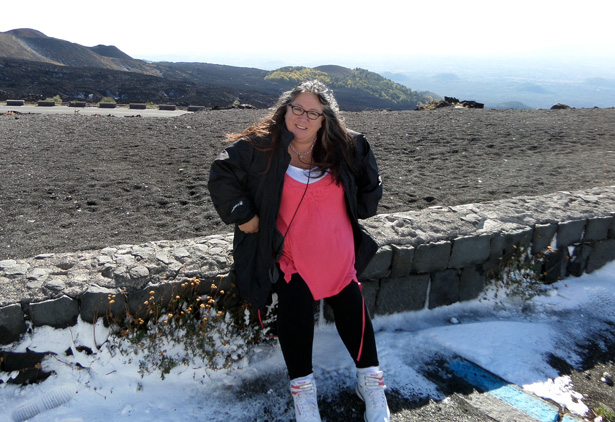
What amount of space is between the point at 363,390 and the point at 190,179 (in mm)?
3724

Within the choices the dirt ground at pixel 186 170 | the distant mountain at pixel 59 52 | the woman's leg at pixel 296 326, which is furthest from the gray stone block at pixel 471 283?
the distant mountain at pixel 59 52

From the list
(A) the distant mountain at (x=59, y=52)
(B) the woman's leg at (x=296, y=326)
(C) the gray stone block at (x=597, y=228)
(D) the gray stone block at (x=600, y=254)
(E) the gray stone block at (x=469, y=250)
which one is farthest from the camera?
(A) the distant mountain at (x=59, y=52)

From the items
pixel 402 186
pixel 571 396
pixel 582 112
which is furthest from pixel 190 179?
pixel 582 112

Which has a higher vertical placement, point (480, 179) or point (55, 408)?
point (480, 179)

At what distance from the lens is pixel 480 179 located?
238 inches

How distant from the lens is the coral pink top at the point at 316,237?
2.65 metres

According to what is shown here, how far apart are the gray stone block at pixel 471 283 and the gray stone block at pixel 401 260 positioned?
58cm

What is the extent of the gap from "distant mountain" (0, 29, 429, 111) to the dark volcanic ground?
17.9 metres

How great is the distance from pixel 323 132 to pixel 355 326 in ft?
3.77

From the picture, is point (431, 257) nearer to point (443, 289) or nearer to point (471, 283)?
point (443, 289)

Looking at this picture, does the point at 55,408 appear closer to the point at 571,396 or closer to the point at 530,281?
the point at 571,396

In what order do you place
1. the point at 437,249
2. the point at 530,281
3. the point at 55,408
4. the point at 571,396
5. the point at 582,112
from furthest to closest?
the point at 582,112 → the point at 530,281 → the point at 437,249 → the point at 571,396 → the point at 55,408

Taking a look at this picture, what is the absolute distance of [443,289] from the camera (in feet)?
12.1

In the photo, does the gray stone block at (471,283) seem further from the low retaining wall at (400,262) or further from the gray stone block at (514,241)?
the gray stone block at (514,241)
